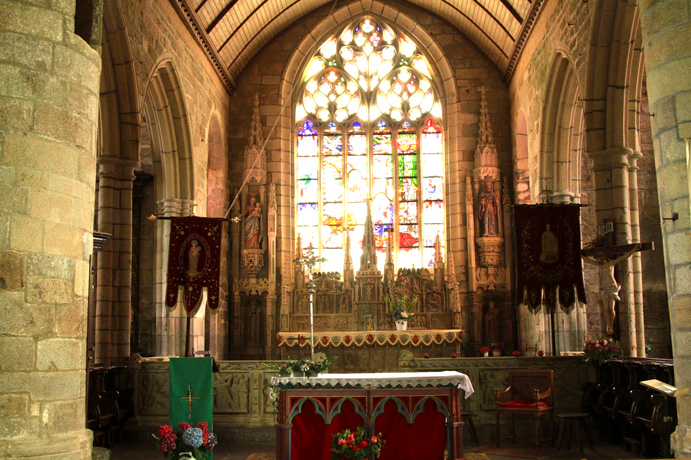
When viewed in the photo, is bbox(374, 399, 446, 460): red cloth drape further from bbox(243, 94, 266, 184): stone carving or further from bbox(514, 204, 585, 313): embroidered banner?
bbox(243, 94, 266, 184): stone carving

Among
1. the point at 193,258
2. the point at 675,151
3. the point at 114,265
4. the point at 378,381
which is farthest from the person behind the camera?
the point at 114,265

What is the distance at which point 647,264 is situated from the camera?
1372 cm

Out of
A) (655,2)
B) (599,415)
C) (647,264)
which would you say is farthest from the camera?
(647,264)

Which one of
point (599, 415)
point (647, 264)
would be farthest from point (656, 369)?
point (647, 264)

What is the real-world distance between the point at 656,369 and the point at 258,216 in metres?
9.01

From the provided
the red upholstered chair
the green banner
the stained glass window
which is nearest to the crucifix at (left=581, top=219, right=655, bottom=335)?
the red upholstered chair

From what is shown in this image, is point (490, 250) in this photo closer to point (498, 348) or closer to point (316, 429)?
point (498, 348)

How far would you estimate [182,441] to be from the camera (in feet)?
19.2

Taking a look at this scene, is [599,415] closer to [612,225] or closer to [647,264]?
[612,225]

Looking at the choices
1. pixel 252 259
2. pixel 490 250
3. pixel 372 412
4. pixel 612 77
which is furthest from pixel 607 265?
pixel 252 259

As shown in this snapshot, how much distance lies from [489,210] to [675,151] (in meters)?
8.72

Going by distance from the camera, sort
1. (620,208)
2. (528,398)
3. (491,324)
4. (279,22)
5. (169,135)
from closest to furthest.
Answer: (528,398), (620,208), (169,135), (491,324), (279,22)

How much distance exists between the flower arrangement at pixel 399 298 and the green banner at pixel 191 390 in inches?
241

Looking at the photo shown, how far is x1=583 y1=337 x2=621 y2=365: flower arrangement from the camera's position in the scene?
28.8ft
